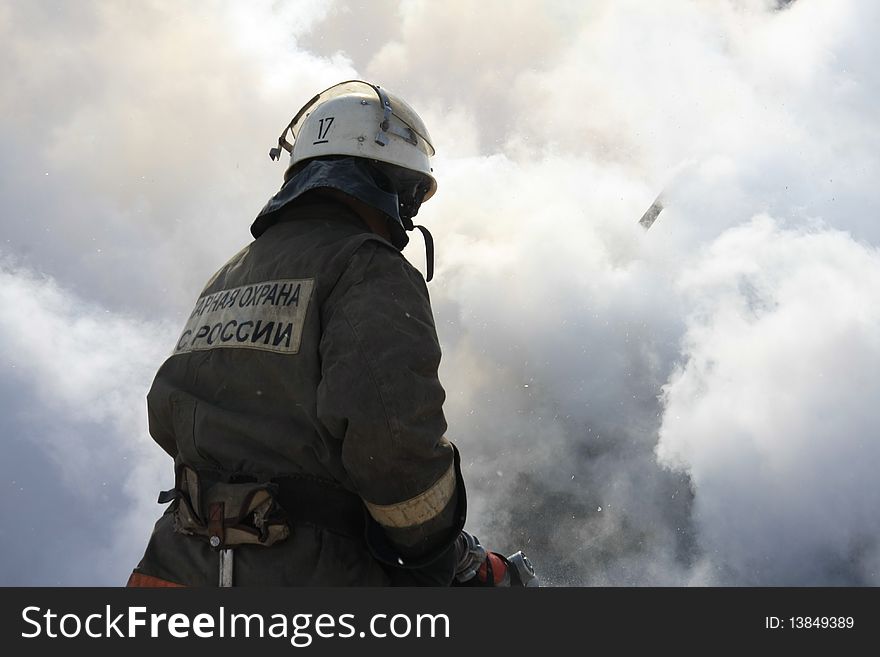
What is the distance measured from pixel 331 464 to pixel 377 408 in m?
0.37

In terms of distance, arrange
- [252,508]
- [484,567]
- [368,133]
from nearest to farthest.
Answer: [252,508] → [484,567] → [368,133]

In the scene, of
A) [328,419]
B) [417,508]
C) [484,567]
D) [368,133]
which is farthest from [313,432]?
[368,133]

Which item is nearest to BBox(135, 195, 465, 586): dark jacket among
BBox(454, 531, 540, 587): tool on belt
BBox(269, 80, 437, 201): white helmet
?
BBox(454, 531, 540, 587): tool on belt

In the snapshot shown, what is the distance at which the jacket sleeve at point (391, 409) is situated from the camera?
311 centimetres

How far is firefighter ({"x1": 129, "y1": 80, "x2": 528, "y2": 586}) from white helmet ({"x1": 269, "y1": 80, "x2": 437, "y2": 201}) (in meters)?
0.73

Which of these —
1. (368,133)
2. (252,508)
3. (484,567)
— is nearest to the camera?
(252,508)

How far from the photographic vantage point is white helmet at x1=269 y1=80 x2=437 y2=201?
14.2 ft

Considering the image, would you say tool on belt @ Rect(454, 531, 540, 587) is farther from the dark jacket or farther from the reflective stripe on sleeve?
the reflective stripe on sleeve

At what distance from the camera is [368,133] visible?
4375 millimetres

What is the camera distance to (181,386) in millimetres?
3654

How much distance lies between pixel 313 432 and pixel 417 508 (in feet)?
1.64

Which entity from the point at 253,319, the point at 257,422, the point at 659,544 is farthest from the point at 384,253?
the point at 659,544

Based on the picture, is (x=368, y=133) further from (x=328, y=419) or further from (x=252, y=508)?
(x=252, y=508)

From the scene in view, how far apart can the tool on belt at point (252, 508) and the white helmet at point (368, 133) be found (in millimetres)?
1779
